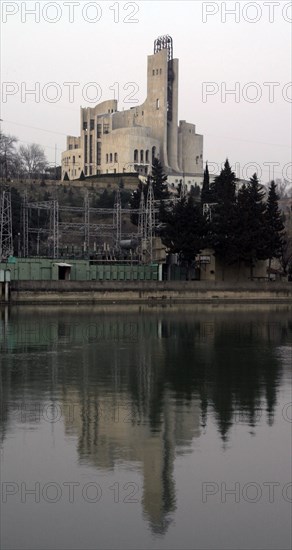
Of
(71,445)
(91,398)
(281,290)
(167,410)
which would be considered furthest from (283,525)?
(281,290)

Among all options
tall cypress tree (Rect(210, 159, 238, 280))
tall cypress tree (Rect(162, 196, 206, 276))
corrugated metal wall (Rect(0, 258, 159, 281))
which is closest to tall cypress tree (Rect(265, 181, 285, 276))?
tall cypress tree (Rect(210, 159, 238, 280))

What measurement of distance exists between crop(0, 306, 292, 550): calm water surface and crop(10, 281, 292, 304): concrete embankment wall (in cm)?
3127

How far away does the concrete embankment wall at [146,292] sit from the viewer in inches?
2384

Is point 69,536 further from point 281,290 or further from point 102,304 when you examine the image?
point 281,290

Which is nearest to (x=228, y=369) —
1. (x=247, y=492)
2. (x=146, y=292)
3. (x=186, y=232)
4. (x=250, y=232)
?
(x=247, y=492)

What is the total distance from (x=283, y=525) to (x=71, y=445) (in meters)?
4.77

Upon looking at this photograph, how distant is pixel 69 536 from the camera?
1023 centimetres

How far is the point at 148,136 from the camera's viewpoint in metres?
130

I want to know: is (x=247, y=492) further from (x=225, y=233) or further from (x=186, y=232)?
(x=225, y=233)

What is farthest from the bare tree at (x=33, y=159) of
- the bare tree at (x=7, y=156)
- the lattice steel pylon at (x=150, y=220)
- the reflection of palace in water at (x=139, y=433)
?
the reflection of palace in water at (x=139, y=433)

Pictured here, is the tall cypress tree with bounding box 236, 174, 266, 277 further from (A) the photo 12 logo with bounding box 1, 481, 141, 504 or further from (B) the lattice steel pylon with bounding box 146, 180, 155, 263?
(A) the photo 12 logo with bounding box 1, 481, 141, 504

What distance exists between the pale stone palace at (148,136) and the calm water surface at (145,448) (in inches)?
4045

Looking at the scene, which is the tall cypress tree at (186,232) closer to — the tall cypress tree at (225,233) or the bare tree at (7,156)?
the tall cypress tree at (225,233)

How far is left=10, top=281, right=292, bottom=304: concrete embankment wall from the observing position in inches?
2384
